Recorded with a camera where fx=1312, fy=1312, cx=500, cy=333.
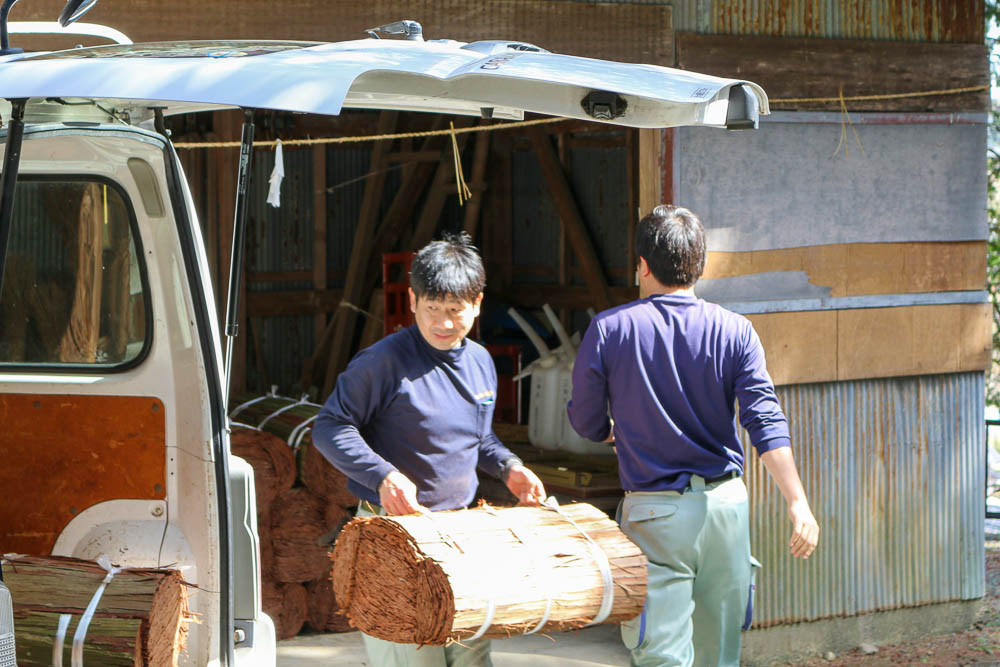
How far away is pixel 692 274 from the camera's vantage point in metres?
4.23

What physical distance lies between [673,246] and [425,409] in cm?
95

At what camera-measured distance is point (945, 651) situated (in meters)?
7.21

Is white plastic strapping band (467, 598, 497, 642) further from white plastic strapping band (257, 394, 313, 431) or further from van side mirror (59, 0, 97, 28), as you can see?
white plastic strapping band (257, 394, 313, 431)

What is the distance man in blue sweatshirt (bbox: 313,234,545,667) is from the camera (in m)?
3.91

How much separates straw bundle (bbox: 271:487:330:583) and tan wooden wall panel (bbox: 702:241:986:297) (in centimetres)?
263

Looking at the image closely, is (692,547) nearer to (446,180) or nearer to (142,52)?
(142,52)

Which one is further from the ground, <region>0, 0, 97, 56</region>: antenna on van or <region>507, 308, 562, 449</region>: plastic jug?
<region>0, 0, 97, 56</region>: antenna on van

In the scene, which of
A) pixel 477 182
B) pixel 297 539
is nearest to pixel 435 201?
pixel 477 182

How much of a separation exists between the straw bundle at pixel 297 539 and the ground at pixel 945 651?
2.68m

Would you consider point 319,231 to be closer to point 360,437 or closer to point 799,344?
point 799,344

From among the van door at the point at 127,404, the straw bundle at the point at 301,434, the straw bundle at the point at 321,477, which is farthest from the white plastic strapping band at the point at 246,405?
the van door at the point at 127,404

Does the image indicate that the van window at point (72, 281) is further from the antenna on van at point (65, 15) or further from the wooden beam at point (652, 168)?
the wooden beam at point (652, 168)

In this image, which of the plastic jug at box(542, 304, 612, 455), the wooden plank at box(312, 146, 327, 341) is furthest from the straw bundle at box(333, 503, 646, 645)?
the wooden plank at box(312, 146, 327, 341)

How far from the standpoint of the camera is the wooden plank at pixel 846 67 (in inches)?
255
